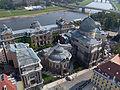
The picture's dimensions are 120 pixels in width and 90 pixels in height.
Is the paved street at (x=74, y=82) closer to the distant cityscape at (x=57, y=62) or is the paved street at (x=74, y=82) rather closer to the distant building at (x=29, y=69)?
the distant cityscape at (x=57, y=62)

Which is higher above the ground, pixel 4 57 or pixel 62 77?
pixel 4 57

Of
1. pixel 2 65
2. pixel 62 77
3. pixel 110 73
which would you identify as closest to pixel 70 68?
pixel 62 77

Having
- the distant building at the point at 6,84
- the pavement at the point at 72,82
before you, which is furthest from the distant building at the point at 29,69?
the pavement at the point at 72,82

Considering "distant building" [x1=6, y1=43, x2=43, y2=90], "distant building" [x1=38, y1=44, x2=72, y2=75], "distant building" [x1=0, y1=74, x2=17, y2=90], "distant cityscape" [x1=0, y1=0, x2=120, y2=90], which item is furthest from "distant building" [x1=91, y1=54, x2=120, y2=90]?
"distant building" [x1=0, y1=74, x2=17, y2=90]

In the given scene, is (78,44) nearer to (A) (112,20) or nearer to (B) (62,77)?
(B) (62,77)

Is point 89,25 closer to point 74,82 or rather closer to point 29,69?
point 74,82

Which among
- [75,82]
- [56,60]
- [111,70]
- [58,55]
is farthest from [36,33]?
[111,70]

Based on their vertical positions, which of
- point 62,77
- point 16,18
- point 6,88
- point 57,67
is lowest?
point 62,77
